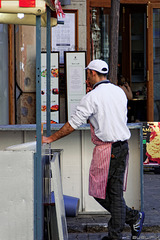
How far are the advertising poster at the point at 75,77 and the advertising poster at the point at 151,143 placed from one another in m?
1.68

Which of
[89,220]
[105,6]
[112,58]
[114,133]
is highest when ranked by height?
[105,6]

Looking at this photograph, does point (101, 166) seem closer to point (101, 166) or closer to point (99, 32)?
point (101, 166)

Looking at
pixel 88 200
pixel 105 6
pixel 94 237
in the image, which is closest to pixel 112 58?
pixel 105 6

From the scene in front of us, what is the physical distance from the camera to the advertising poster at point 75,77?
11.9 m

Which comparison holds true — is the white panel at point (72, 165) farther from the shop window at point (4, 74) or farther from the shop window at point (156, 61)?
the shop window at point (156, 61)

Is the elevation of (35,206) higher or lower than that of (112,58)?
lower

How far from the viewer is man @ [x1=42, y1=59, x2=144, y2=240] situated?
5.21m

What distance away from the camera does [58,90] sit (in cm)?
1196

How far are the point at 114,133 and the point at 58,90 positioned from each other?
679 centimetres

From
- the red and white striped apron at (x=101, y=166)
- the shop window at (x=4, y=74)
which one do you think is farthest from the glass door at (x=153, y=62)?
the red and white striped apron at (x=101, y=166)

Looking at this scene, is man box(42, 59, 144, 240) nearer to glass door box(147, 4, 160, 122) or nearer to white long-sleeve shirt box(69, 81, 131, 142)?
white long-sleeve shirt box(69, 81, 131, 142)

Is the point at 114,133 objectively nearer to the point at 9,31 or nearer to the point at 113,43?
the point at 113,43

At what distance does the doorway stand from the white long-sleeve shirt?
346 inches

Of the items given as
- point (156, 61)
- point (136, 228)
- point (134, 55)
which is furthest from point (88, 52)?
point (136, 228)
